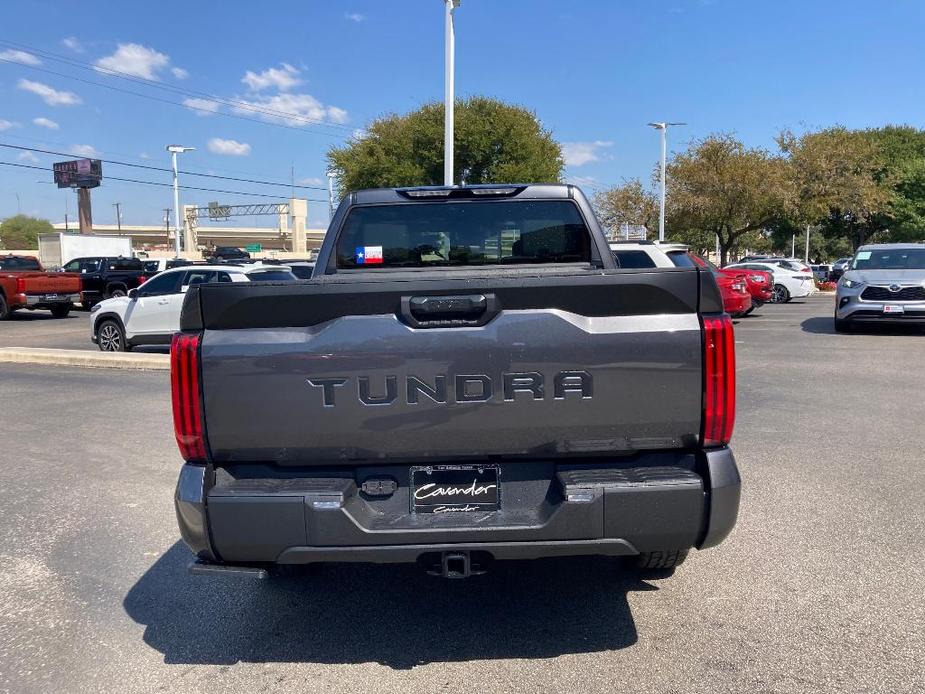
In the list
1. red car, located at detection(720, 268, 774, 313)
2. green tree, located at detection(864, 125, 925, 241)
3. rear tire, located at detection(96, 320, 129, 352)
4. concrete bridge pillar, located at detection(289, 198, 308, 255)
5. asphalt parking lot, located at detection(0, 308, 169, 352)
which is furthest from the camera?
concrete bridge pillar, located at detection(289, 198, 308, 255)

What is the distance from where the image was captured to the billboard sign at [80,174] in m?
86.6

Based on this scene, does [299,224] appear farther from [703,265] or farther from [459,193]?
[459,193]

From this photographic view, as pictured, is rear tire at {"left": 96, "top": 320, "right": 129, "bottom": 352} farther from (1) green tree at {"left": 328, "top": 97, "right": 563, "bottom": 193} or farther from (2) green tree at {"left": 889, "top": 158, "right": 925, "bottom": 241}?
(2) green tree at {"left": 889, "top": 158, "right": 925, "bottom": 241}

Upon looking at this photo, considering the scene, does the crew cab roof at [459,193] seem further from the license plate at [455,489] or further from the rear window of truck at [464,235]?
the license plate at [455,489]

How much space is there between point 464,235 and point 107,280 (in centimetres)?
2470

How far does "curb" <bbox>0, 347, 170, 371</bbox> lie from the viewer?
1283cm

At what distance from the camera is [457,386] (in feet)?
9.95

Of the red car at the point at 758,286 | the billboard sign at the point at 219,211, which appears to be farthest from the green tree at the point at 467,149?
the billboard sign at the point at 219,211

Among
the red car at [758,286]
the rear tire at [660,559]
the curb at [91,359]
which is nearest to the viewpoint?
the rear tire at [660,559]

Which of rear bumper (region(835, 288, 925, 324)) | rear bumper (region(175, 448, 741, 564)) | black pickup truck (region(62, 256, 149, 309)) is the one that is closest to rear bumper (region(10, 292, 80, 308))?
black pickup truck (region(62, 256, 149, 309))

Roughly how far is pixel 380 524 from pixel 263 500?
47 cm

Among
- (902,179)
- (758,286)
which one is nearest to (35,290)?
(758,286)

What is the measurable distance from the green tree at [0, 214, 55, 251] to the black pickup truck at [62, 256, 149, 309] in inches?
3646

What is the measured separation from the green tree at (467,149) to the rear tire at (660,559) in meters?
27.7
